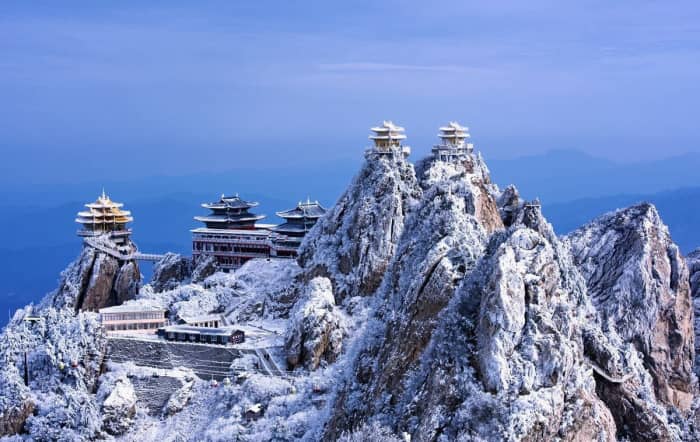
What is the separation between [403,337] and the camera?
59719 mm

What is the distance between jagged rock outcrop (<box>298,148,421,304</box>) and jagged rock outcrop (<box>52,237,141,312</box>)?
61.3 ft

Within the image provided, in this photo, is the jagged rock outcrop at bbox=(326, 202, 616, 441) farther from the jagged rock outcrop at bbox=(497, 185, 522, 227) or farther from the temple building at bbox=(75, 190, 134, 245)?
the temple building at bbox=(75, 190, 134, 245)

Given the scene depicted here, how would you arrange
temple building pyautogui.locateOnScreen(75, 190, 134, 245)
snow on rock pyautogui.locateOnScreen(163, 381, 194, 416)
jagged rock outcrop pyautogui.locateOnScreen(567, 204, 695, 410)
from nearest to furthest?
jagged rock outcrop pyautogui.locateOnScreen(567, 204, 695, 410) < snow on rock pyautogui.locateOnScreen(163, 381, 194, 416) < temple building pyautogui.locateOnScreen(75, 190, 134, 245)

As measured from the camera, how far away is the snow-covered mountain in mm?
52781

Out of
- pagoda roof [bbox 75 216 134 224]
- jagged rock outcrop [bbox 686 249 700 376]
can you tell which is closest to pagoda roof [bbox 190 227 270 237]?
pagoda roof [bbox 75 216 134 224]

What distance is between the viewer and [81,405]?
8419 cm

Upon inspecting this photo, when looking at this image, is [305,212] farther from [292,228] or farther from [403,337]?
[403,337]

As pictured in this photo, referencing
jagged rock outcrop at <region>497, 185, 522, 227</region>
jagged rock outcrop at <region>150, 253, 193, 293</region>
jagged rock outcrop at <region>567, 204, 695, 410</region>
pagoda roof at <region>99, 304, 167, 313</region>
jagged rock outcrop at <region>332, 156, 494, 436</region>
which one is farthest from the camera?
jagged rock outcrop at <region>150, 253, 193, 293</region>

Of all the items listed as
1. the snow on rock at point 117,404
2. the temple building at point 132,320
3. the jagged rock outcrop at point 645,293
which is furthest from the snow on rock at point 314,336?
the jagged rock outcrop at point 645,293

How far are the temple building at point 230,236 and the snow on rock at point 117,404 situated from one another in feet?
71.7

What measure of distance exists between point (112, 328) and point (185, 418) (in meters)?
11.0

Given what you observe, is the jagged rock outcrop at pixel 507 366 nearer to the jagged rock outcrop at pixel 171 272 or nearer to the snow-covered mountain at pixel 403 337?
the snow-covered mountain at pixel 403 337

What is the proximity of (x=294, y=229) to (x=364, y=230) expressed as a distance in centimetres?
1258

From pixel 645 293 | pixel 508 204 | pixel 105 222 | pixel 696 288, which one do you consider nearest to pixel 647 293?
pixel 645 293
